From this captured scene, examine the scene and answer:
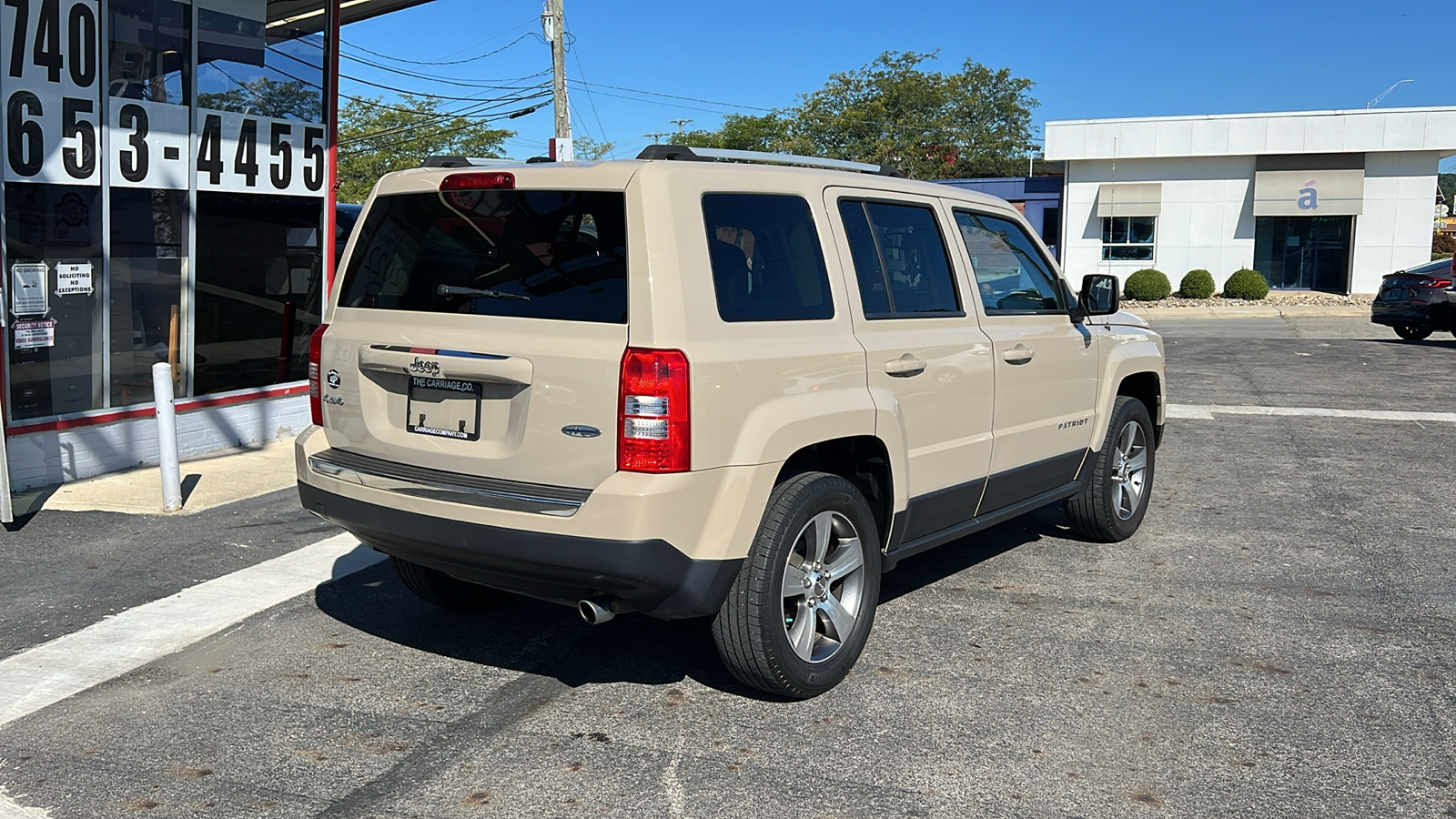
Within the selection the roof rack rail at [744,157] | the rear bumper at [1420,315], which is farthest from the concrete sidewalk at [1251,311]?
the roof rack rail at [744,157]

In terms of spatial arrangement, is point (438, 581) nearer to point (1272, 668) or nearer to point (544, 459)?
point (544, 459)

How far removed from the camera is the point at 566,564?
12.9 feet

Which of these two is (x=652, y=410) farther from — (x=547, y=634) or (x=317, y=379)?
(x=547, y=634)

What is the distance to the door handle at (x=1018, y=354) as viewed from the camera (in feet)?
18.1

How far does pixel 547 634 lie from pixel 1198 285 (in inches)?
1412

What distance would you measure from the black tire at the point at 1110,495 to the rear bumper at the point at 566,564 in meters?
3.15

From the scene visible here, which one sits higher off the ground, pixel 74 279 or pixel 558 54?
pixel 558 54

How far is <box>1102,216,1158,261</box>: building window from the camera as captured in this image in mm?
40969

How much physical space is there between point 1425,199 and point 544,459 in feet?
137

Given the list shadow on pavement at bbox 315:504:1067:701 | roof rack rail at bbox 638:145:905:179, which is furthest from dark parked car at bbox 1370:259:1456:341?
roof rack rail at bbox 638:145:905:179

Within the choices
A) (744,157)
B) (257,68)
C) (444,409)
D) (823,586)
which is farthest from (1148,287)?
(444,409)

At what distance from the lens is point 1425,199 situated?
126ft

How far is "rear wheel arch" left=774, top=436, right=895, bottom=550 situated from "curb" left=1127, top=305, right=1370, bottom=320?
27138 mm

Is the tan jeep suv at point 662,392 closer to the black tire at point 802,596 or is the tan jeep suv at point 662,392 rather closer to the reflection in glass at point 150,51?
the black tire at point 802,596
